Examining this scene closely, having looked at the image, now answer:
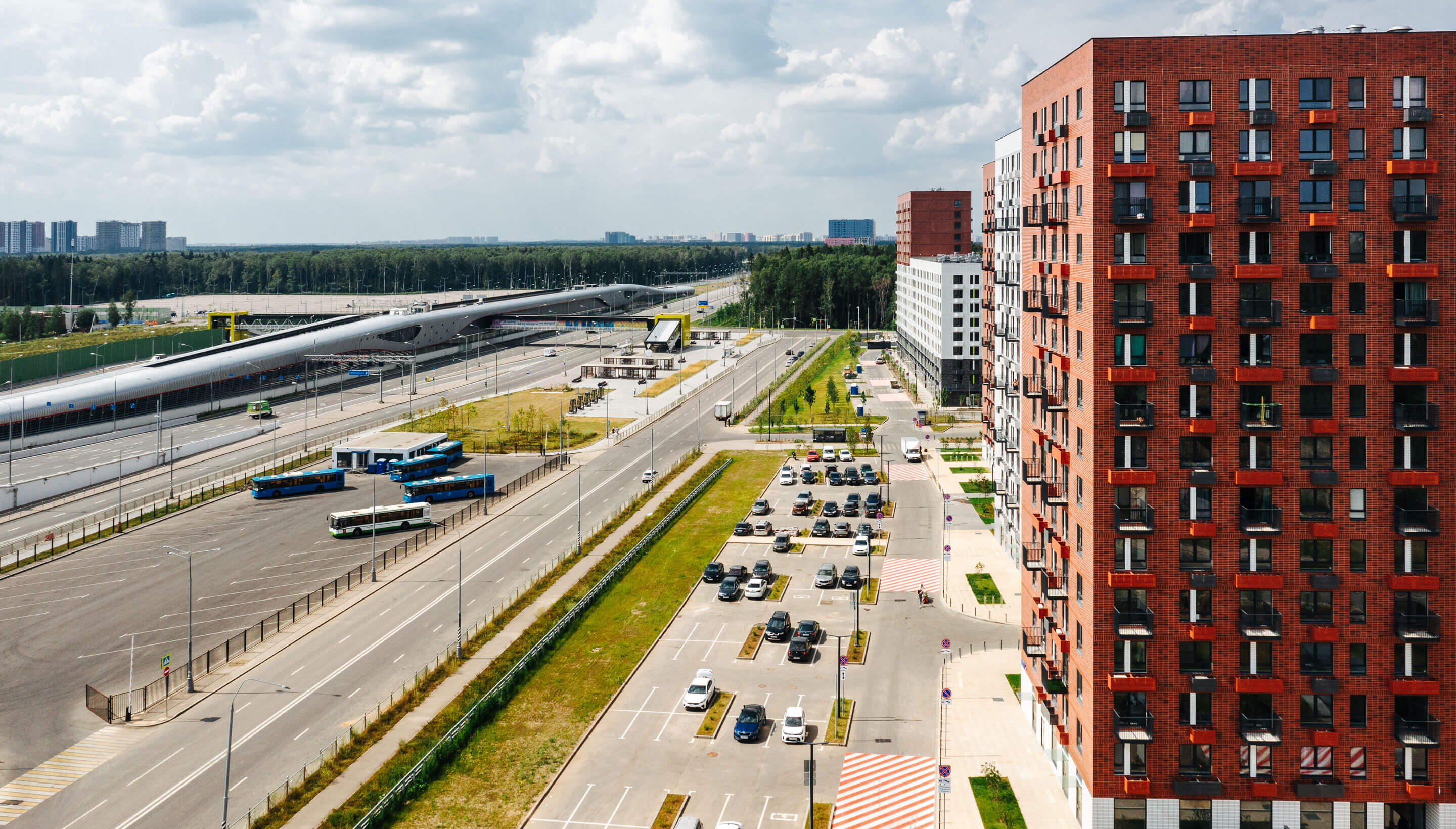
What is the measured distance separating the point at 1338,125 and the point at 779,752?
43.0 metres

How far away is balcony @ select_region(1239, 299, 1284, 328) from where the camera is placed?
47969mm

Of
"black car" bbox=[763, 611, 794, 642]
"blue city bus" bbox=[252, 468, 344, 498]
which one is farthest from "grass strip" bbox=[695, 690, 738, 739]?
"blue city bus" bbox=[252, 468, 344, 498]

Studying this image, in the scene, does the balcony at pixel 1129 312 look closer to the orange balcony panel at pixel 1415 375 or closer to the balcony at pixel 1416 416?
the orange balcony panel at pixel 1415 375

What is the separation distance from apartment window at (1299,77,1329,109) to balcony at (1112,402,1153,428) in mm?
15474

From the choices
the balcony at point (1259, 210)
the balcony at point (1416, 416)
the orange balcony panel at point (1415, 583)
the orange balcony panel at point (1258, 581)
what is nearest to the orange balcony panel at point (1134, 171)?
the balcony at point (1259, 210)

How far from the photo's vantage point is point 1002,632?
79.2 meters

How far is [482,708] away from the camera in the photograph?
62.7 m

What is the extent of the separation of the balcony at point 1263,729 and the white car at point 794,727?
76.7 feet

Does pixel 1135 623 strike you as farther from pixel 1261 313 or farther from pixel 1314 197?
pixel 1314 197

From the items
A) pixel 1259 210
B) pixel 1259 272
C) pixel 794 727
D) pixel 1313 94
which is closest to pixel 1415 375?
pixel 1259 272

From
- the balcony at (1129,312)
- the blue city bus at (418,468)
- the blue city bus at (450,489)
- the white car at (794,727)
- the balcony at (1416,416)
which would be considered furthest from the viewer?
the blue city bus at (418,468)

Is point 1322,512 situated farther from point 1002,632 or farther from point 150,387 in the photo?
point 150,387

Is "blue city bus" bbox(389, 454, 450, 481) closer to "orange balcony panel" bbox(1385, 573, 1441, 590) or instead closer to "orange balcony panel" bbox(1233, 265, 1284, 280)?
"orange balcony panel" bbox(1233, 265, 1284, 280)

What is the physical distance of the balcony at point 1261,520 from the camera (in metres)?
48.2
